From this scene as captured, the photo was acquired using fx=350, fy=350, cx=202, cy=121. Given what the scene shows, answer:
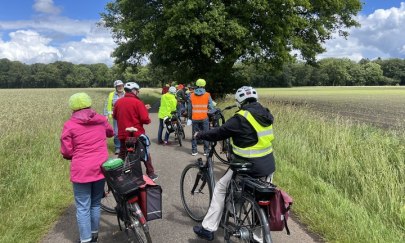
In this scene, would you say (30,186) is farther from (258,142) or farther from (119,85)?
(258,142)

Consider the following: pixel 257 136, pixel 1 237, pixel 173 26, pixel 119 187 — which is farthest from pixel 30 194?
pixel 173 26

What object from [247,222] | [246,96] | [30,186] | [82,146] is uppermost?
[246,96]

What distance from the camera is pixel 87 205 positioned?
4168 millimetres

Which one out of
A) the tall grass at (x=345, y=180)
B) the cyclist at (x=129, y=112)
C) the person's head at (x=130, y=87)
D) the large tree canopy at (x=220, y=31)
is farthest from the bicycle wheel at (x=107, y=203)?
the large tree canopy at (x=220, y=31)

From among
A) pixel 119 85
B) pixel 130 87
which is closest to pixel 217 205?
pixel 130 87

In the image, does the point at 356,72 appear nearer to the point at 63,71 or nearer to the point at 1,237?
the point at 63,71

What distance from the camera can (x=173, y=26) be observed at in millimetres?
21891

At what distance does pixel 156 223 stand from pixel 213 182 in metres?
1.10

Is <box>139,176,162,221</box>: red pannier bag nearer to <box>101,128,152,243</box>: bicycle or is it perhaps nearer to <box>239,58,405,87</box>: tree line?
<box>101,128,152,243</box>: bicycle

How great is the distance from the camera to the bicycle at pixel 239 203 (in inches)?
140

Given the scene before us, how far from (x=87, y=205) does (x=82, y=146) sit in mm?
727

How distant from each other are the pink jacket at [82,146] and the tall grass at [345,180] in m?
3.05

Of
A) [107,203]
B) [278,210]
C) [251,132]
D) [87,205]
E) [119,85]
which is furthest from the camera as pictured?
[119,85]

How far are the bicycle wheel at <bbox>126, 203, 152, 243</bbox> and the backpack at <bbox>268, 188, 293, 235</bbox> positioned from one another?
53.3 inches
